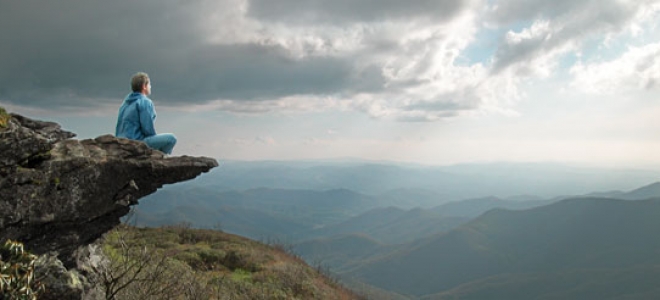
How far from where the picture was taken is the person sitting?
27.5ft

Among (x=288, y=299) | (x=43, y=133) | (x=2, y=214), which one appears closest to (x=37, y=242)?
(x=2, y=214)

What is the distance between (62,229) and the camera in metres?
7.10

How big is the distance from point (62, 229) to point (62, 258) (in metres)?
1.00

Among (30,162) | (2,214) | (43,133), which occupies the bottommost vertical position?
(2,214)

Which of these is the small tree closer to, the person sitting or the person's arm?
the person sitting

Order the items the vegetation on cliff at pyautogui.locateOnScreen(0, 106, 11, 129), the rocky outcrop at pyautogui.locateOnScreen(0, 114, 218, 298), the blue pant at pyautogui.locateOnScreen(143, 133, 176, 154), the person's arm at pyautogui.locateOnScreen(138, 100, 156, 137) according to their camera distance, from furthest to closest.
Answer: the blue pant at pyautogui.locateOnScreen(143, 133, 176, 154)
the person's arm at pyautogui.locateOnScreen(138, 100, 156, 137)
the vegetation on cliff at pyautogui.locateOnScreen(0, 106, 11, 129)
the rocky outcrop at pyautogui.locateOnScreen(0, 114, 218, 298)

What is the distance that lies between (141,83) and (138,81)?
0.08 metres

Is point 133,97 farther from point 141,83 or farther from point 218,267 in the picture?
point 218,267

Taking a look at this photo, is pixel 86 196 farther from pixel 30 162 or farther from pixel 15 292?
pixel 15 292

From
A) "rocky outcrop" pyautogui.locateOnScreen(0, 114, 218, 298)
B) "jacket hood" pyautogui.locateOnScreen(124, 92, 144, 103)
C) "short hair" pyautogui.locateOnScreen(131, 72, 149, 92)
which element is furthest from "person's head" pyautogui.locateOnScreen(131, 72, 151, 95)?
"rocky outcrop" pyautogui.locateOnScreen(0, 114, 218, 298)

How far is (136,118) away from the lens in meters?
8.58

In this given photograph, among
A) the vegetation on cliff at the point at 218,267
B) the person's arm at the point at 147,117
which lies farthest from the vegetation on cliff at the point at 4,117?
the vegetation on cliff at the point at 218,267

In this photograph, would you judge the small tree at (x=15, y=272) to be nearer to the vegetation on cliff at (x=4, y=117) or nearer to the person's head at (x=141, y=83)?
the vegetation on cliff at (x=4, y=117)

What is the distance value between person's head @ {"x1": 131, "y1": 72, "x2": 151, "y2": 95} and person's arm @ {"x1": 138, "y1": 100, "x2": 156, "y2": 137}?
58 centimetres
